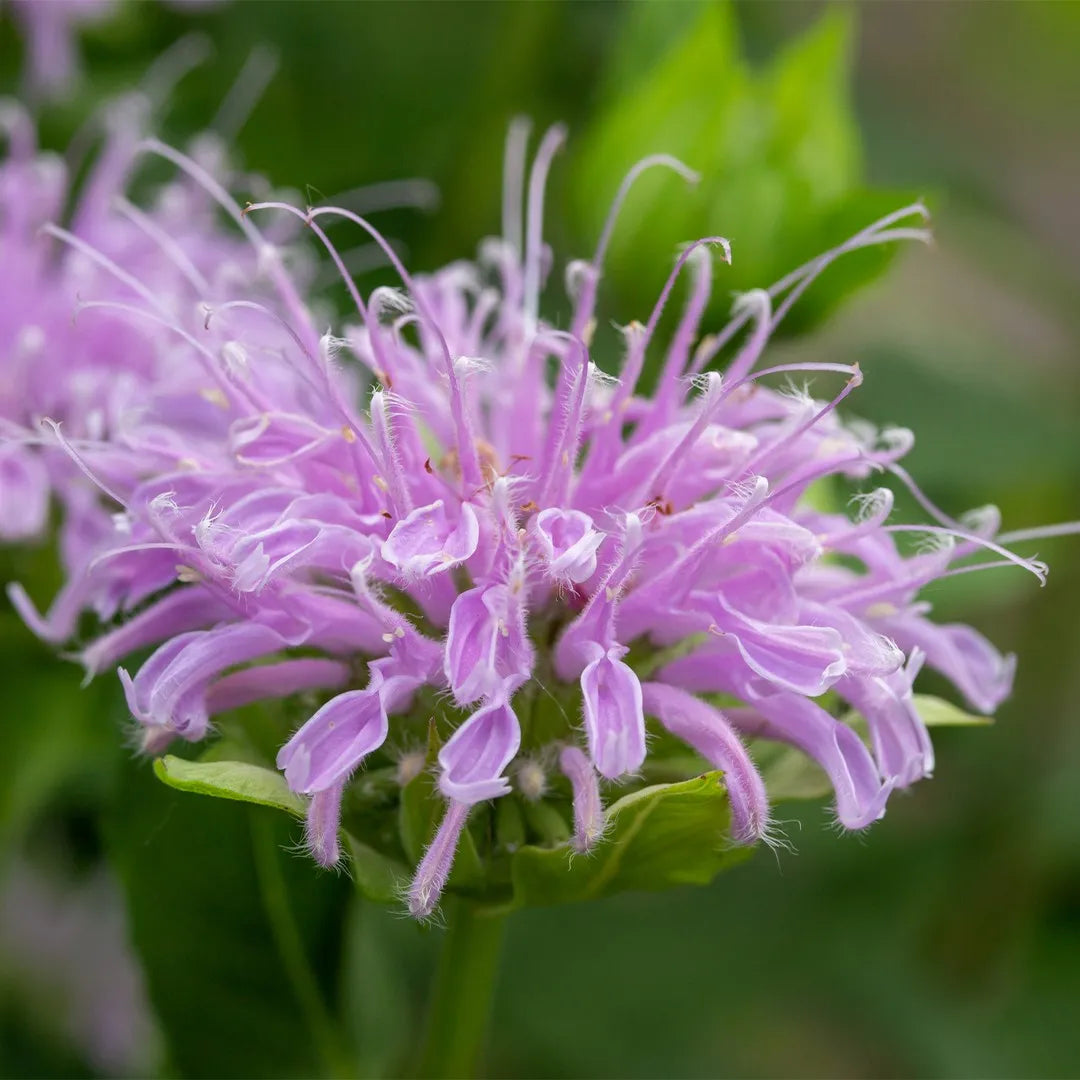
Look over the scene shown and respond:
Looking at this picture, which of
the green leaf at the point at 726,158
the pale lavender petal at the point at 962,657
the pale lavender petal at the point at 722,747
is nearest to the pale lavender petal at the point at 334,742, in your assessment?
the pale lavender petal at the point at 722,747

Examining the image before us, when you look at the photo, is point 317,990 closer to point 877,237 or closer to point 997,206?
point 877,237

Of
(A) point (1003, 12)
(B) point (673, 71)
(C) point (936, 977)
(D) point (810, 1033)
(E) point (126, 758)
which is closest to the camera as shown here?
(E) point (126, 758)

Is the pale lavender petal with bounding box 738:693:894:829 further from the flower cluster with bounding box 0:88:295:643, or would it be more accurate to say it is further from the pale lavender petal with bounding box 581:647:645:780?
the flower cluster with bounding box 0:88:295:643

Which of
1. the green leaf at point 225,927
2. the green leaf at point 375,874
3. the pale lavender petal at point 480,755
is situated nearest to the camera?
the pale lavender petal at point 480,755

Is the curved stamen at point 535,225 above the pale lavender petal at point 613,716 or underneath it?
above

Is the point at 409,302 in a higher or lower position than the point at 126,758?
higher

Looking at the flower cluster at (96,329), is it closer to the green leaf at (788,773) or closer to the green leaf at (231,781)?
the green leaf at (231,781)

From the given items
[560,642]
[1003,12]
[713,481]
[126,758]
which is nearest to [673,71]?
[713,481]
